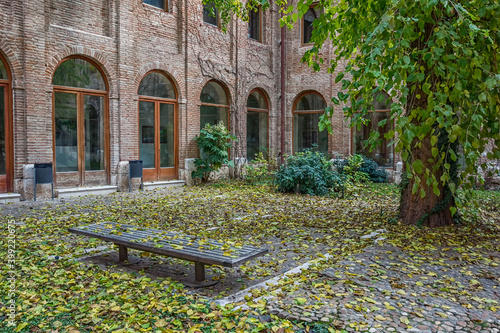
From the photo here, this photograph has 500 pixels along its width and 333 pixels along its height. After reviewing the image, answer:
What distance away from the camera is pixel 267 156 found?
55.3 feet

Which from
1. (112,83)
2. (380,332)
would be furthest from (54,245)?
(112,83)

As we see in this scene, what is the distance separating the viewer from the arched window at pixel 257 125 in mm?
16094

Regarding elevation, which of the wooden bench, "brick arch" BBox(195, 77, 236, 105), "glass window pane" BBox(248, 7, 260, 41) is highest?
"glass window pane" BBox(248, 7, 260, 41)

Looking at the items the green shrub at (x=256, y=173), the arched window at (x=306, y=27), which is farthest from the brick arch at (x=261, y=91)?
the arched window at (x=306, y=27)

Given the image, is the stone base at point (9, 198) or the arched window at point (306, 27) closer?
the stone base at point (9, 198)

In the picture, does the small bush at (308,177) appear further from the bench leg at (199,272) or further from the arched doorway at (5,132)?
the bench leg at (199,272)

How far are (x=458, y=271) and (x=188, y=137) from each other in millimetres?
10131

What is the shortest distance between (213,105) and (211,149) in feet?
7.13

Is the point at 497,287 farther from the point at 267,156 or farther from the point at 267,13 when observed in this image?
the point at 267,13

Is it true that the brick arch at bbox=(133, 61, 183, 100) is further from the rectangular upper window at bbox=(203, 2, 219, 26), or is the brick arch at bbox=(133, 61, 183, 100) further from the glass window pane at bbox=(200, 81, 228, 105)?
the rectangular upper window at bbox=(203, 2, 219, 26)

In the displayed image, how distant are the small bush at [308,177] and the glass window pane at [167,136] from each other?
3.72 meters

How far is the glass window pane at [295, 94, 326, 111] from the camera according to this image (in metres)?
16.5

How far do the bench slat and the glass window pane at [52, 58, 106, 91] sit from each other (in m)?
6.54

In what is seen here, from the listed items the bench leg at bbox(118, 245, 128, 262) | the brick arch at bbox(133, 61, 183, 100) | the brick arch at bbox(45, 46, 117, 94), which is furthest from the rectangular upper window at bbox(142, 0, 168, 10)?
the bench leg at bbox(118, 245, 128, 262)
